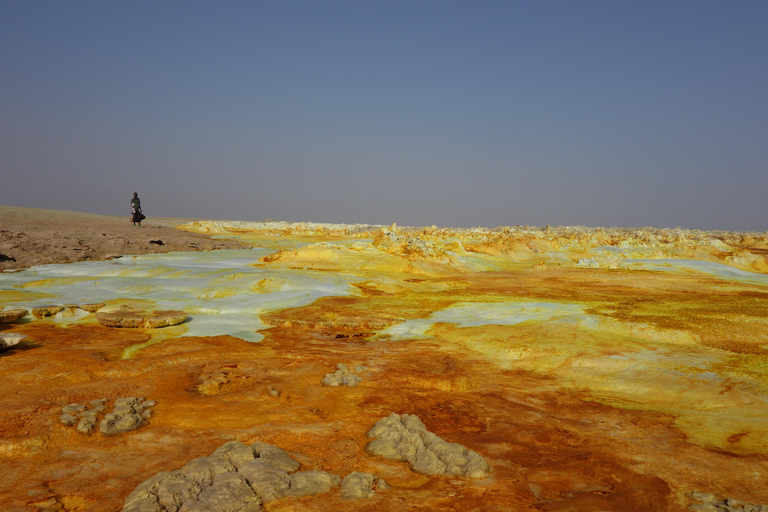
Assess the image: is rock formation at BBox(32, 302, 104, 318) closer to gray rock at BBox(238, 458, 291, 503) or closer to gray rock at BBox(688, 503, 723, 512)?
gray rock at BBox(238, 458, 291, 503)

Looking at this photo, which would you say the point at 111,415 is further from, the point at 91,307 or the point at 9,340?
the point at 91,307

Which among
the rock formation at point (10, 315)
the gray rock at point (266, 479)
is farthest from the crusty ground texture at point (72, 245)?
the gray rock at point (266, 479)

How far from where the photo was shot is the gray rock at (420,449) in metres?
4.45

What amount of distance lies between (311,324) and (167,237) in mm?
22643

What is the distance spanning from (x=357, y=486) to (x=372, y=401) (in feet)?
7.63

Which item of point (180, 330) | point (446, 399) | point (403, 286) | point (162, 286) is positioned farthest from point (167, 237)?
point (446, 399)

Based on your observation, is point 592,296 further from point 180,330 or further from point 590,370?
point 180,330

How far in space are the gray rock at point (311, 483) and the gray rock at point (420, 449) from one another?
0.76 m

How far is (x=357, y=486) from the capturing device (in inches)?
159

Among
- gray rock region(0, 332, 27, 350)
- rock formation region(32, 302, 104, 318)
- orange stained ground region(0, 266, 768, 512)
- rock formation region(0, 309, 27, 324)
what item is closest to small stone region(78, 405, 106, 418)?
orange stained ground region(0, 266, 768, 512)

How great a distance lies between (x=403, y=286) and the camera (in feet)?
56.9

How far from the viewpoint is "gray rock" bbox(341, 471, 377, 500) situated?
3.95m

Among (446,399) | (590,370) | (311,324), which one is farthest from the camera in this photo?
(311,324)

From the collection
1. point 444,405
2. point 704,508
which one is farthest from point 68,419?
point 704,508
